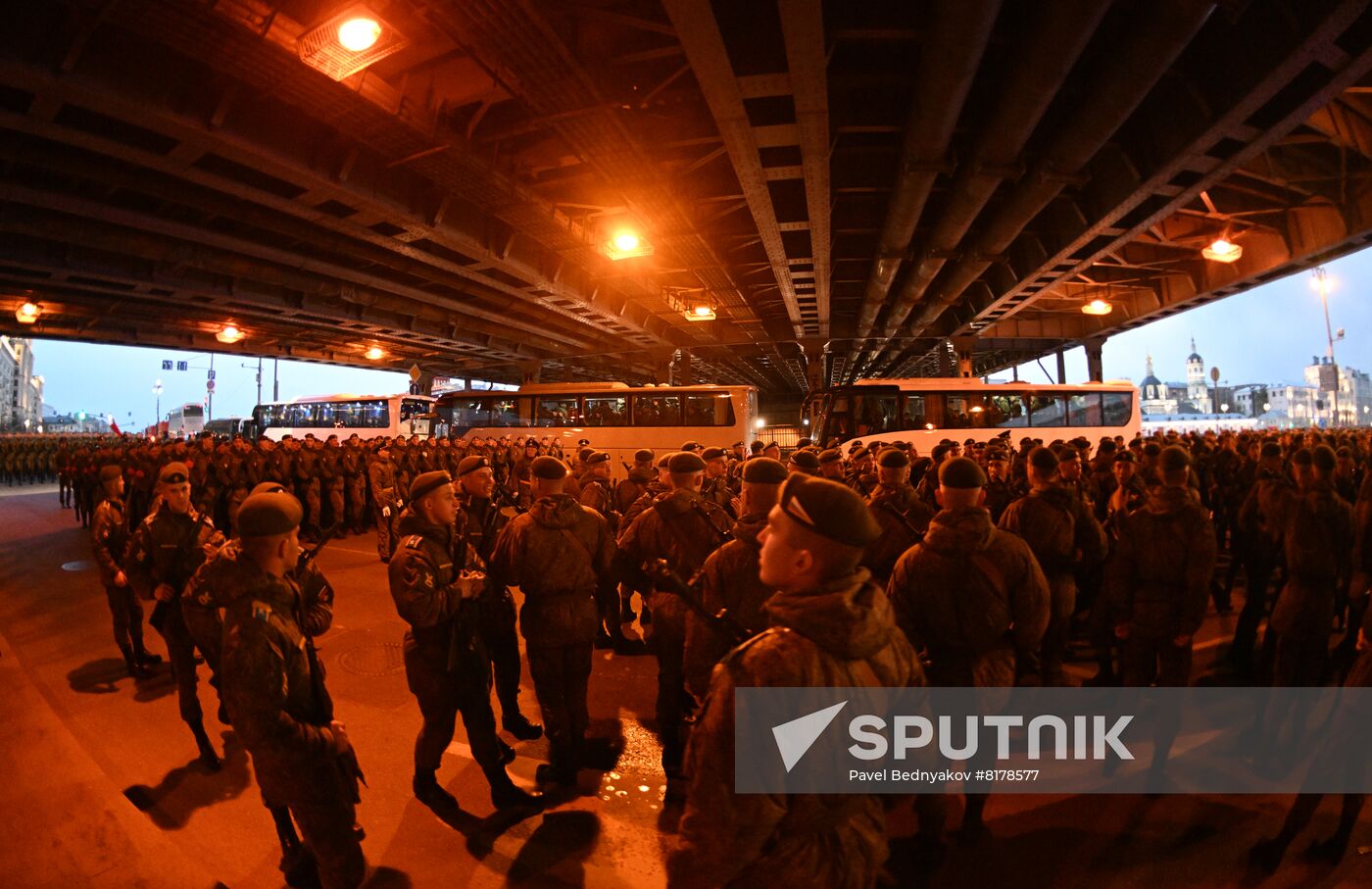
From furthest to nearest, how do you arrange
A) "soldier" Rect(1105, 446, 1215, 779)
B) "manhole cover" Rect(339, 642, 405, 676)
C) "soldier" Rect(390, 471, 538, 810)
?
"manhole cover" Rect(339, 642, 405, 676) → "soldier" Rect(1105, 446, 1215, 779) → "soldier" Rect(390, 471, 538, 810)

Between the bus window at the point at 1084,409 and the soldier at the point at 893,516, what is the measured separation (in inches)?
678

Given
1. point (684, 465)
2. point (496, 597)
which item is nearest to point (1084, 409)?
point (684, 465)

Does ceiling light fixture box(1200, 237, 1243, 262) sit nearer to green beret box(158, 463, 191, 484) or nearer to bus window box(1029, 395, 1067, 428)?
bus window box(1029, 395, 1067, 428)

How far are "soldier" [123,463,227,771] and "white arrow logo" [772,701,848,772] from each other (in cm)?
453

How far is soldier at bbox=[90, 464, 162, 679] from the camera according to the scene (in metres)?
5.54

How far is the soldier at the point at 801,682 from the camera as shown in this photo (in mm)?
1499

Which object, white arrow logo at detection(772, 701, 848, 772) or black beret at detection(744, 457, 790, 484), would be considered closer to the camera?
white arrow logo at detection(772, 701, 848, 772)

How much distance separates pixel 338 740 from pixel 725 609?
5.74 ft

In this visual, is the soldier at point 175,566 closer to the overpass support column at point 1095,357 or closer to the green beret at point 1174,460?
the green beret at point 1174,460

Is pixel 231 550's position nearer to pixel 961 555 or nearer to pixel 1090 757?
pixel 961 555

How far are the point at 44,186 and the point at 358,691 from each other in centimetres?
939

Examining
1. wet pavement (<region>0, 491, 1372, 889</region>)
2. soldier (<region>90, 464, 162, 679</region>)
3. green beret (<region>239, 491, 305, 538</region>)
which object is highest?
green beret (<region>239, 491, 305, 538</region>)

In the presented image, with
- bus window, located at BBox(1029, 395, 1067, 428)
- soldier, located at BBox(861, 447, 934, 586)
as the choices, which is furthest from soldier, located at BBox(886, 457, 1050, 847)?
bus window, located at BBox(1029, 395, 1067, 428)

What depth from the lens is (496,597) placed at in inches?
155
